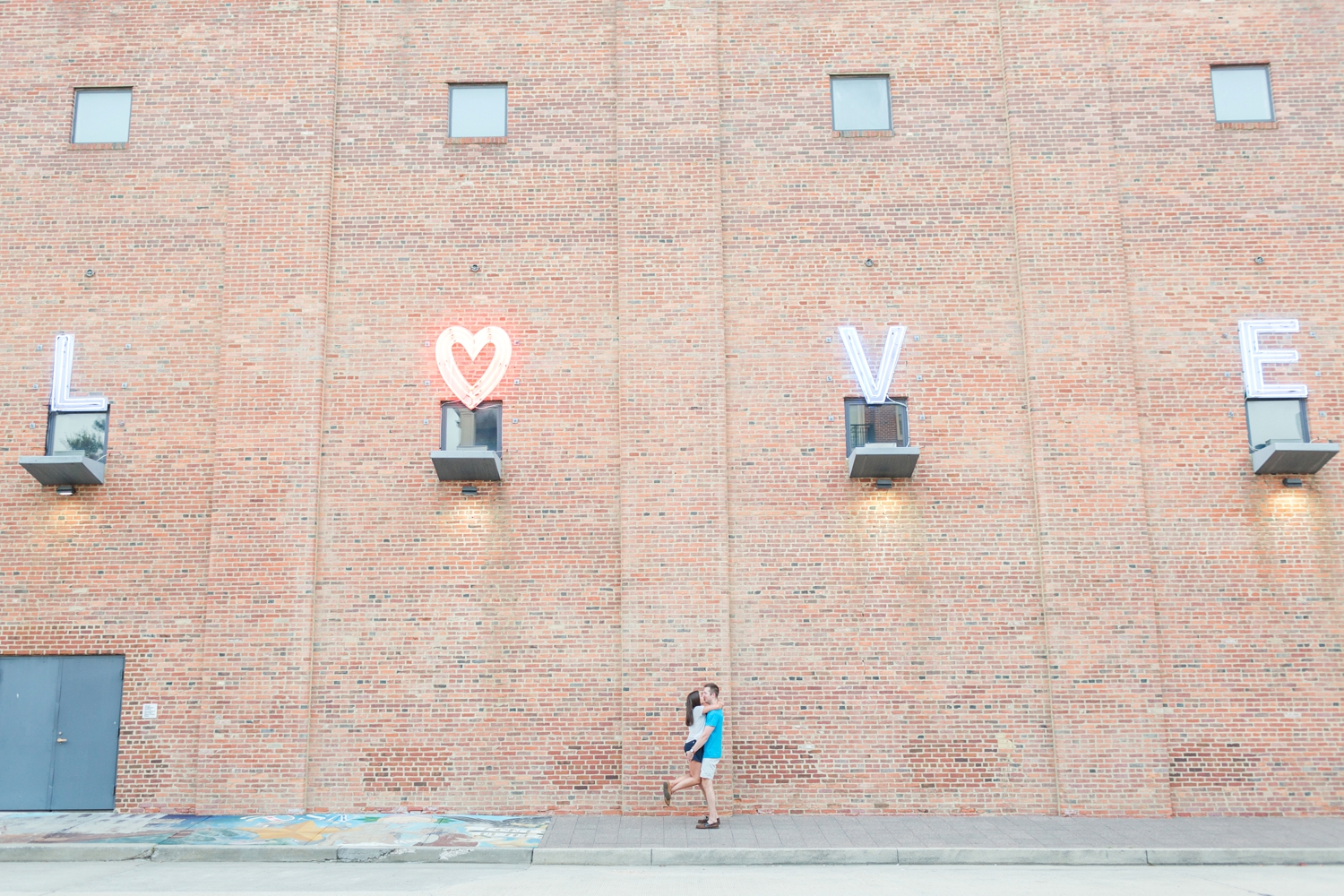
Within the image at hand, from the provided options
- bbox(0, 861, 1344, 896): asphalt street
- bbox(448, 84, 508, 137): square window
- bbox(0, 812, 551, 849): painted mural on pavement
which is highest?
bbox(448, 84, 508, 137): square window

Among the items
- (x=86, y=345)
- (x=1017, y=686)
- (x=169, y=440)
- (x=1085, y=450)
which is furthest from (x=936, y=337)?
(x=86, y=345)

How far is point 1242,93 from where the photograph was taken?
43.5 feet

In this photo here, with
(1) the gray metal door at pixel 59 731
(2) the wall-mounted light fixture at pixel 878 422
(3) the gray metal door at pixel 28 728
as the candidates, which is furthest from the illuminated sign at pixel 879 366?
(3) the gray metal door at pixel 28 728

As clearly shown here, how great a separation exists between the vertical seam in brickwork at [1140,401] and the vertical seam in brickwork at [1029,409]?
4.28 ft

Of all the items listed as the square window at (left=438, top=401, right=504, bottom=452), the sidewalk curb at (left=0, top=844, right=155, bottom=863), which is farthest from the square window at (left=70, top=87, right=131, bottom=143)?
the sidewalk curb at (left=0, top=844, right=155, bottom=863)

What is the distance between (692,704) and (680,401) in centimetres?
388

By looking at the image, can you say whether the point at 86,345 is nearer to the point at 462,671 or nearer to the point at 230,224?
the point at 230,224

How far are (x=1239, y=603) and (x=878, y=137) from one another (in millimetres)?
7882

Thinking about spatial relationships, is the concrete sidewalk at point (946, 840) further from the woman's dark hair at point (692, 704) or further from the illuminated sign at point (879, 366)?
the illuminated sign at point (879, 366)

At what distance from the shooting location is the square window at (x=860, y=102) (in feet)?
43.6

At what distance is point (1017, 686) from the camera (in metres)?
11.7

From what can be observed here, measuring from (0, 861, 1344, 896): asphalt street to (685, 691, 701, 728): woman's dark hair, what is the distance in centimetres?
202

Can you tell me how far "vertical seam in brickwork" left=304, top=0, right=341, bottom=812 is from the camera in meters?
11.6

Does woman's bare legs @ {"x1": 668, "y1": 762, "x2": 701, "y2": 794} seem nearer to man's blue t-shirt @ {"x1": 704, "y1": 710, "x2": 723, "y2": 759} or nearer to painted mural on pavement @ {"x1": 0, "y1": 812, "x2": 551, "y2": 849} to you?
man's blue t-shirt @ {"x1": 704, "y1": 710, "x2": 723, "y2": 759}
